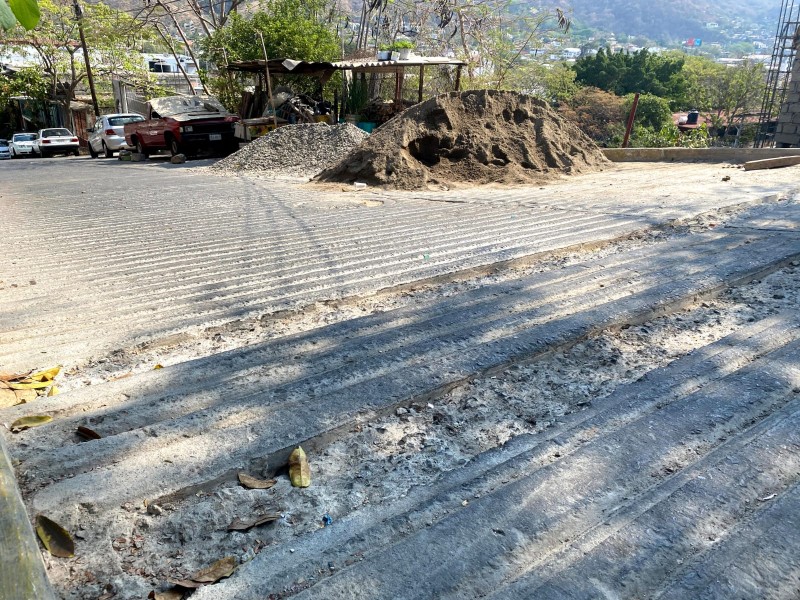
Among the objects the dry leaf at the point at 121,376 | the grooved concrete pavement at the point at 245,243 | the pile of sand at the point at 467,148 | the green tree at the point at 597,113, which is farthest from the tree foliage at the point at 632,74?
the dry leaf at the point at 121,376

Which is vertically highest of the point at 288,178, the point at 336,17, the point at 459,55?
the point at 336,17

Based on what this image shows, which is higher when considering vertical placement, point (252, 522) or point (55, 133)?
point (55, 133)

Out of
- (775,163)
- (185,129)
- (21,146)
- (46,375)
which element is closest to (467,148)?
(775,163)

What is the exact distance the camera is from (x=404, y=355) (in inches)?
115

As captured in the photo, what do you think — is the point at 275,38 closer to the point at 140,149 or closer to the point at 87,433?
the point at 140,149

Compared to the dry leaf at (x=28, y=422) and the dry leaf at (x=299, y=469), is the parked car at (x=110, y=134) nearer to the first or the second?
the dry leaf at (x=28, y=422)

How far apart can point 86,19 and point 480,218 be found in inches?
1291

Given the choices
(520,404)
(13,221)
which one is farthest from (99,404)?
(13,221)

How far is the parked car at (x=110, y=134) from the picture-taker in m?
23.4

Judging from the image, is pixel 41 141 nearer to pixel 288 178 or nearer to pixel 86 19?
pixel 86 19

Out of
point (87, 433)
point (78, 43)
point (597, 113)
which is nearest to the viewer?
point (87, 433)

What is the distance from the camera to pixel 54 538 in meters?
1.72

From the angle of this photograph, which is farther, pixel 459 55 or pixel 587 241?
pixel 459 55

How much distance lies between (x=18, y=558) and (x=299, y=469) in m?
0.86
